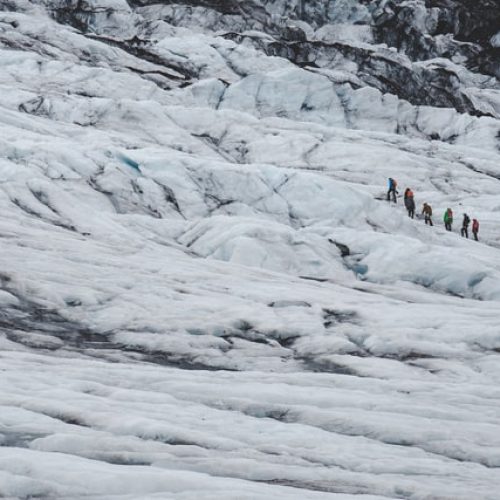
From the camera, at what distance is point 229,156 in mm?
48312

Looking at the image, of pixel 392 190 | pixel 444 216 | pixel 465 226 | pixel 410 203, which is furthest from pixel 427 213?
pixel 392 190

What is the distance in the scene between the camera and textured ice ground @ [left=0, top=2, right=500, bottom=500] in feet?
29.9

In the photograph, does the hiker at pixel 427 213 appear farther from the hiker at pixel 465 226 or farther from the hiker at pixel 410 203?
the hiker at pixel 465 226

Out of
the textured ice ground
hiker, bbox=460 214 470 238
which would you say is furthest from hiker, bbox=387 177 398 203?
hiker, bbox=460 214 470 238

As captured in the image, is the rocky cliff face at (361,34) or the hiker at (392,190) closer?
the hiker at (392,190)

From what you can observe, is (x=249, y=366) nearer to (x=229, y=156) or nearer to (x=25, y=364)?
(x=25, y=364)

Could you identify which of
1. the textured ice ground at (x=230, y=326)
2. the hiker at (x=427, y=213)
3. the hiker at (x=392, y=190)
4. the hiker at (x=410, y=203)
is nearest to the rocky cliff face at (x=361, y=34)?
the hiker at (x=392, y=190)

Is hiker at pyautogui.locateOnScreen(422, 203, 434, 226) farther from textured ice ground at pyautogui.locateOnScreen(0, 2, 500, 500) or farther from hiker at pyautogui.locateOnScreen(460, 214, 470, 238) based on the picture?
hiker at pyautogui.locateOnScreen(460, 214, 470, 238)

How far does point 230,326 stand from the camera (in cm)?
1686

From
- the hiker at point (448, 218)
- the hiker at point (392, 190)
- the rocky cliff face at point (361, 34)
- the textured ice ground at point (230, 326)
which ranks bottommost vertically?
the textured ice ground at point (230, 326)

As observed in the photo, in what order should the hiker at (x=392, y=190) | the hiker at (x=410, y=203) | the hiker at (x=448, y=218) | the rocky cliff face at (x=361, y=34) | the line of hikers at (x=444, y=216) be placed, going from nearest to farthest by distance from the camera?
the line of hikers at (x=444, y=216), the hiker at (x=448, y=218), the hiker at (x=410, y=203), the hiker at (x=392, y=190), the rocky cliff face at (x=361, y=34)

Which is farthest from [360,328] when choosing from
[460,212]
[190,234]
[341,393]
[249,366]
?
[460,212]

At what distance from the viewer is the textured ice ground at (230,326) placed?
9.11 meters

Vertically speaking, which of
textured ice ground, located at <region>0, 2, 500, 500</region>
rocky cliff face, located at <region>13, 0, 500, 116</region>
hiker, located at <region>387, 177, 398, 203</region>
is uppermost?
rocky cliff face, located at <region>13, 0, 500, 116</region>
